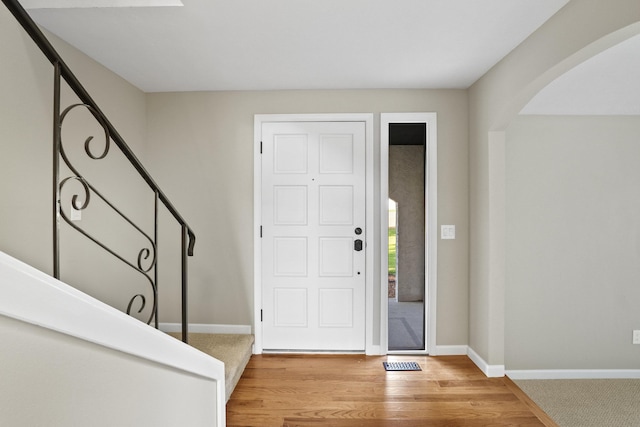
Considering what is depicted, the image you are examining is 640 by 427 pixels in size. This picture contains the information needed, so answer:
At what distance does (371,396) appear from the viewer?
2631mm

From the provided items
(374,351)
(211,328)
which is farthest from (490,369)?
(211,328)

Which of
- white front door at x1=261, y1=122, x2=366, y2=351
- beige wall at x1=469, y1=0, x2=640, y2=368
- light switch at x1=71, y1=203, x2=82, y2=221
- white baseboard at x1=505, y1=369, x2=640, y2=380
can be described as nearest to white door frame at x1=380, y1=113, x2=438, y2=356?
white front door at x1=261, y1=122, x2=366, y2=351

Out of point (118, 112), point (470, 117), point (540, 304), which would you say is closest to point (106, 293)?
point (118, 112)

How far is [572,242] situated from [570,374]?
1.21 meters

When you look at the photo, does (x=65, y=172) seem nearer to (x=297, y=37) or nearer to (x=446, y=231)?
(x=297, y=37)

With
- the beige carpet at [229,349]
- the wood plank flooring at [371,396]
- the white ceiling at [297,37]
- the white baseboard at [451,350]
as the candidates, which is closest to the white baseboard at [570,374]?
the white baseboard at [451,350]

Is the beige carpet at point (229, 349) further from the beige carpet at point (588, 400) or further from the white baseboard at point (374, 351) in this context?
the beige carpet at point (588, 400)

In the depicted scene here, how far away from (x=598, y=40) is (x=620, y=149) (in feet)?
7.09

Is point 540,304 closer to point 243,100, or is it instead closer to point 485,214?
point 485,214

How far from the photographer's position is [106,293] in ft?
8.91

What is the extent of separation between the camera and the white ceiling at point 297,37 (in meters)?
2.00

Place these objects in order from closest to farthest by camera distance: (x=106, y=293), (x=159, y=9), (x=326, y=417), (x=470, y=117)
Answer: (x=159, y=9), (x=326, y=417), (x=106, y=293), (x=470, y=117)

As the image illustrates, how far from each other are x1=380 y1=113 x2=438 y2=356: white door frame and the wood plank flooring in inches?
15.5

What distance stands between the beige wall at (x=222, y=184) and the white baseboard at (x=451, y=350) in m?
0.04
